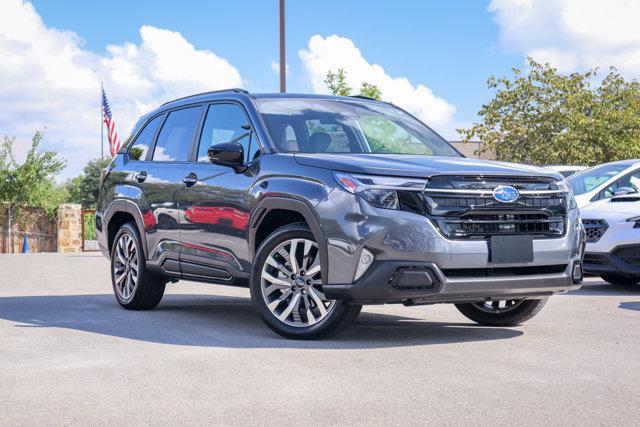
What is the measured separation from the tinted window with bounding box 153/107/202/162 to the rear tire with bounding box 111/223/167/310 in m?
0.83

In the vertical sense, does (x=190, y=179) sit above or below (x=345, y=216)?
above

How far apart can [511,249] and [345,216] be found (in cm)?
119

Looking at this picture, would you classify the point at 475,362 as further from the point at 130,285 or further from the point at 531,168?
the point at 130,285

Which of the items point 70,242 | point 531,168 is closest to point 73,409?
point 531,168

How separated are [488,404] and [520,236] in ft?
7.08

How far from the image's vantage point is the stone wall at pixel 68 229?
110 feet

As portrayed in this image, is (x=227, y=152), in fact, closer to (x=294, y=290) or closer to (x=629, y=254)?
(x=294, y=290)

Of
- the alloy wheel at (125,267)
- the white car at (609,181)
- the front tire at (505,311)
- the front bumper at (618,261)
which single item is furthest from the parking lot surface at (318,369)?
the white car at (609,181)

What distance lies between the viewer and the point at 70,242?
1329 inches

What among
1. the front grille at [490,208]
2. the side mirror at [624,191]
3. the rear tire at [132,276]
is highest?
the side mirror at [624,191]

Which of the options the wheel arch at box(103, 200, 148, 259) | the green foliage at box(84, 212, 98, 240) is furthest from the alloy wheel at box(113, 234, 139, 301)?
the green foliage at box(84, 212, 98, 240)

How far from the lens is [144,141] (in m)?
9.77

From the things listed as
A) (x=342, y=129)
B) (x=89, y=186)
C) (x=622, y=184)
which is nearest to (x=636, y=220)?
(x=622, y=184)

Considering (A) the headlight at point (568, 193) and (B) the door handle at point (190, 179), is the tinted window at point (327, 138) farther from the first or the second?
(A) the headlight at point (568, 193)
